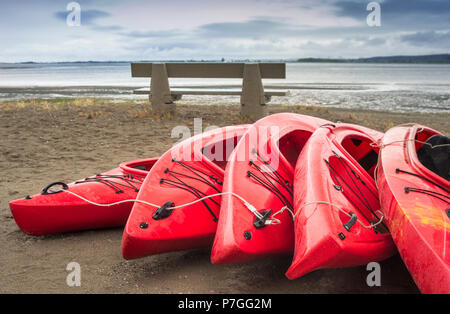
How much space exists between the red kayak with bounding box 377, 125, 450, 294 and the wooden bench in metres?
4.30

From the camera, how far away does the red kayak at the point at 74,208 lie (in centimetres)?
317

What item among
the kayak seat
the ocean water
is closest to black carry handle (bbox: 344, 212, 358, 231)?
the kayak seat

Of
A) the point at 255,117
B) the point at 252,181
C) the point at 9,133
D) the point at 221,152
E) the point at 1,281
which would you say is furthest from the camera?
the point at 255,117

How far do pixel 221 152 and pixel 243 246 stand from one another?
1.77m

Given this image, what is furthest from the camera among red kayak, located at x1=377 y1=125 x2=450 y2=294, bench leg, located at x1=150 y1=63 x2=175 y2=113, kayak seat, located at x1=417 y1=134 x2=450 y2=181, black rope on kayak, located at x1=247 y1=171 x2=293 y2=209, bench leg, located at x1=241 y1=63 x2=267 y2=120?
bench leg, located at x1=150 y1=63 x2=175 y2=113

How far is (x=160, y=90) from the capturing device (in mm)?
8062

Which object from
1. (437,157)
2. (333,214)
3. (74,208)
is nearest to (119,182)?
(74,208)

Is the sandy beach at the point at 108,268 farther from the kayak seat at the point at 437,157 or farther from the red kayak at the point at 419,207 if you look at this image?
the kayak seat at the point at 437,157

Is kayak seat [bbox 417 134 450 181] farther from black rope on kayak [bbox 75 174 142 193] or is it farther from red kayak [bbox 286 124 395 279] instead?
black rope on kayak [bbox 75 174 142 193]

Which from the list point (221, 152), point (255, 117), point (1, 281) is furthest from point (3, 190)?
point (255, 117)

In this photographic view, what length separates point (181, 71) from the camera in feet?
26.9

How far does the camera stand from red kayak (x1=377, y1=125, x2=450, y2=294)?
2010 mm

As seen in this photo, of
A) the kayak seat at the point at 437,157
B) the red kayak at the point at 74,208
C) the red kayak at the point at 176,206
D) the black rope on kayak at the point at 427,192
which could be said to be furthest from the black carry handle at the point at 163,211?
the kayak seat at the point at 437,157
